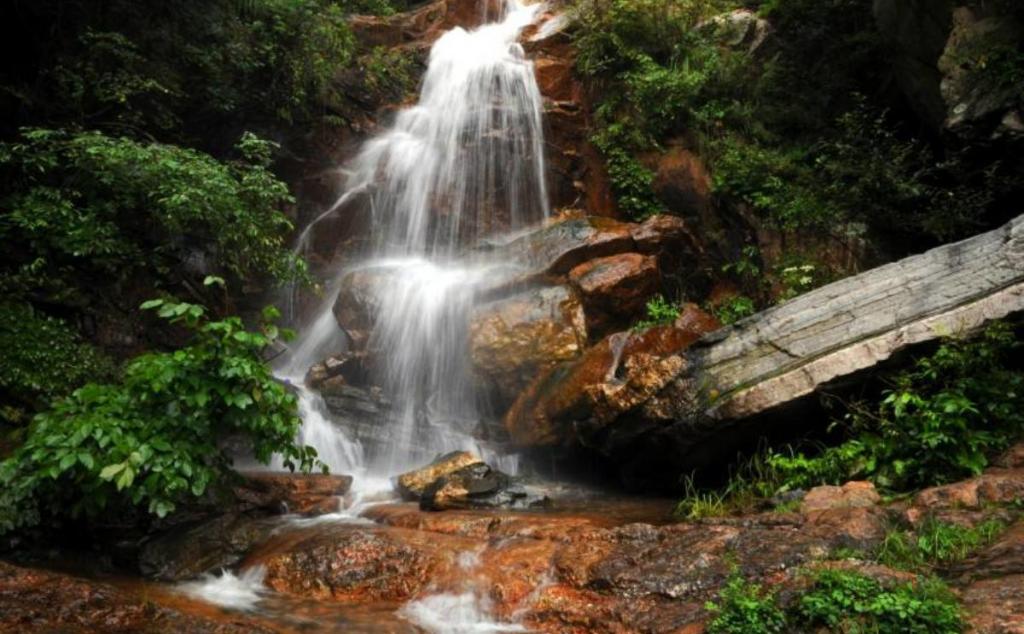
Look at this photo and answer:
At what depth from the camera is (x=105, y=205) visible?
7.72m

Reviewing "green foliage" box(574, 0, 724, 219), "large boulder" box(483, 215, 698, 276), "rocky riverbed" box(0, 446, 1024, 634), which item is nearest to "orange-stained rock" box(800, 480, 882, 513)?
"rocky riverbed" box(0, 446, 1024, 634)

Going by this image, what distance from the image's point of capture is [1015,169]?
25.4ft

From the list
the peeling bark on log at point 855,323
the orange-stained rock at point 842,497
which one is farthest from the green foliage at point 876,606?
the peeling bark on log at point 855,323

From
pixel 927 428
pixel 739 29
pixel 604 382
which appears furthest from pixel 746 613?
pixel 739 29

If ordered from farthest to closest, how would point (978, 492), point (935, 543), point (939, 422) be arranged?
1. point (939, 422)
2. point (978, 492)
3. point (935, 543)

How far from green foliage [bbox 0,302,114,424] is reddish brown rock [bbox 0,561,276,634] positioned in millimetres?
2540

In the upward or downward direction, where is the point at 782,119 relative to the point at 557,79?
downward

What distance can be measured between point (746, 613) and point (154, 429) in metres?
4.41

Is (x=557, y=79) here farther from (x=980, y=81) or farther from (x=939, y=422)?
(x=939, y=422)

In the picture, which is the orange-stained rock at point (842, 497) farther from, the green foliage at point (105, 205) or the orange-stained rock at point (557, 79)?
the orange-stained rock at point (557, 79)

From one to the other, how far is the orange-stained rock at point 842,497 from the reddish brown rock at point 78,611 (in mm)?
4372

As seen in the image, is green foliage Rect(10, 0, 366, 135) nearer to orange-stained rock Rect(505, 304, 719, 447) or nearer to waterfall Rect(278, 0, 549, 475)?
waterfall Rect(278, 0, 549, 475)

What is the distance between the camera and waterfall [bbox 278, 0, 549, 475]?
33.7ft

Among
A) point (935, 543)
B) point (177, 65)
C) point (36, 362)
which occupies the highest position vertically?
point (177, 65)
